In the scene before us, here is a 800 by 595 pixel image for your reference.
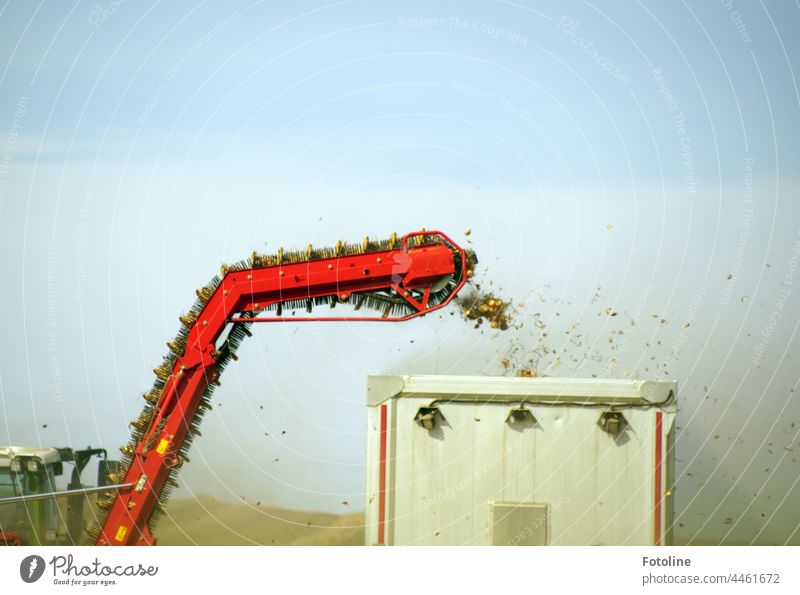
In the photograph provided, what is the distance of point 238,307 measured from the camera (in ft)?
20.9

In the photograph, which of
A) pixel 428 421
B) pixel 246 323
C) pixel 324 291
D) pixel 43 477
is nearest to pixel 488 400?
pixel 428 421

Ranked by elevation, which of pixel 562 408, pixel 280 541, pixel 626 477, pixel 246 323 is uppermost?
pixel 246 323

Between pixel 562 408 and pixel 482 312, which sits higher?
pixel 482 312

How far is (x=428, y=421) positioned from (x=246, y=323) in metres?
1.63

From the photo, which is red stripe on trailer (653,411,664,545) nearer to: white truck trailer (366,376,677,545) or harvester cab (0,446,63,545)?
white truck trailer (366,376,677,545)

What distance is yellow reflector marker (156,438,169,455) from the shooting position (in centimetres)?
638

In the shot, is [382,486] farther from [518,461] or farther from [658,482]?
[658,482]

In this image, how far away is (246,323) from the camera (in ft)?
21.3

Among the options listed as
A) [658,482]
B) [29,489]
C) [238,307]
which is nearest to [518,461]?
[658,482]

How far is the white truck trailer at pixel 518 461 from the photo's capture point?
552cm

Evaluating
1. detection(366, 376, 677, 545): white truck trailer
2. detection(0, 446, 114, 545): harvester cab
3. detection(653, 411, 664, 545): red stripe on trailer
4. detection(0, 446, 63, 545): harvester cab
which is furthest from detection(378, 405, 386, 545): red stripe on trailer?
detection(0, 446, 63, 545): harvester cab

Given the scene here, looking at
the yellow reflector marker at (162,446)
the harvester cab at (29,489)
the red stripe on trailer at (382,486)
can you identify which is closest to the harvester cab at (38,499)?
the harvester cab at (29,489)

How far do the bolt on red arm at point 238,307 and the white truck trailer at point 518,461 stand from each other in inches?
35.0
